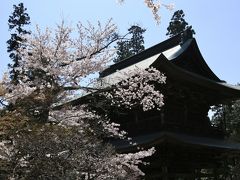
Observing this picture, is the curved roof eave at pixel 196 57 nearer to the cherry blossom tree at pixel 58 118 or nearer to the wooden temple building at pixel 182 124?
the wooden temple building at pixel 182 124

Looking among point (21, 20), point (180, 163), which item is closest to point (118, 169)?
point (180, 163)

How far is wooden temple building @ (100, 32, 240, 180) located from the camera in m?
11.7

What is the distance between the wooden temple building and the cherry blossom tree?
1.86 meters

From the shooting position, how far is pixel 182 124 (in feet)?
42.3

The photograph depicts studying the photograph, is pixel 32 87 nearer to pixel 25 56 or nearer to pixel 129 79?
pixel 25 56

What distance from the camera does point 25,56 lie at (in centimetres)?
899

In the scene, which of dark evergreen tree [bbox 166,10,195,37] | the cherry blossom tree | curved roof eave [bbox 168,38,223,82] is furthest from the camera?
dark evergreen tree [bbox 166,10,195,37]

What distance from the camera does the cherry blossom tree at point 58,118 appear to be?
244 inches

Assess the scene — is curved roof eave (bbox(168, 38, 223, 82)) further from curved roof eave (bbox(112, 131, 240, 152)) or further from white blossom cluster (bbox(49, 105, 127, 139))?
white blossom cluster (bbox(49, 105, 127, 139))

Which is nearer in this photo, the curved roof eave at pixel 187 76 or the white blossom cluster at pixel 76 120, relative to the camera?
the white blossom cluster at pixel 76 120

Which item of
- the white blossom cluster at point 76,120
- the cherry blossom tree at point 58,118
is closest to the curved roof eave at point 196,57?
the cherry blossom tree at point 58,118

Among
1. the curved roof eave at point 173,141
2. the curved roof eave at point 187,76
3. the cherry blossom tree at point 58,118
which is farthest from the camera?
the curved roof eave at point 187,76

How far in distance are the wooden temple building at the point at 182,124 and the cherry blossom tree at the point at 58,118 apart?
1856mm

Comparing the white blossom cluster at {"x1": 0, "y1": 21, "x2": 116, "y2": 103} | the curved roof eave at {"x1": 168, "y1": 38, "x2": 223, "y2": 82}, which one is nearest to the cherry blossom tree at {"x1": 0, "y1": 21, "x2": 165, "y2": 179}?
the white blossom cluster at {"x1": 0, "y1": 21, "x2": 116, "y2": 103}
